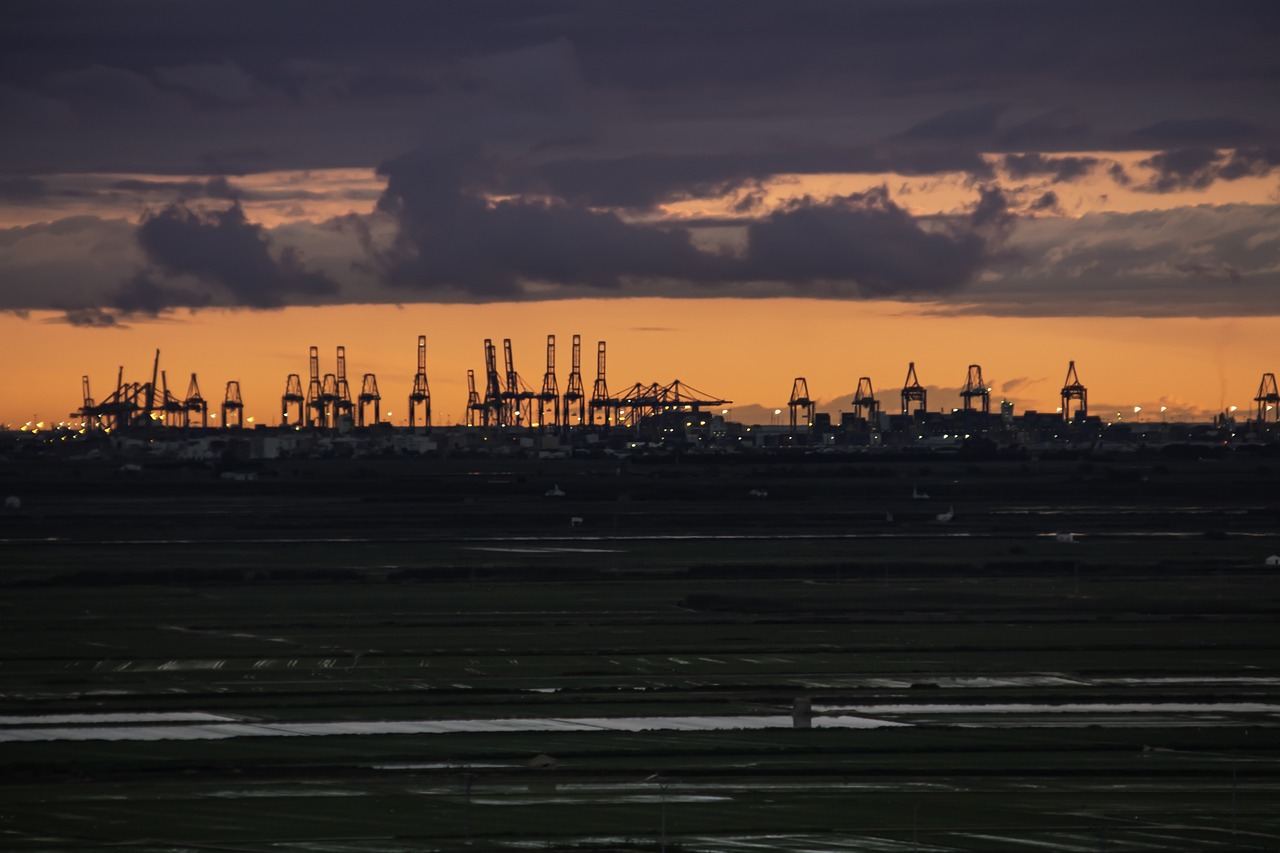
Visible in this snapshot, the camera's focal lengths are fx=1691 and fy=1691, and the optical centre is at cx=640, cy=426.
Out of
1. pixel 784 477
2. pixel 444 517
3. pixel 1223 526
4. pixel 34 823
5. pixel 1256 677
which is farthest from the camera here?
pixel 784 477

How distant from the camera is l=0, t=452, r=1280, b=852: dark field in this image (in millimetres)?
29172

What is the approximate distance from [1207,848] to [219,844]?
1578 cm

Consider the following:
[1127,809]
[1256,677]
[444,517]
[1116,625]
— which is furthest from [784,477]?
[1127,809]

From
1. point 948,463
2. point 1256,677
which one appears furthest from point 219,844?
point 948,463

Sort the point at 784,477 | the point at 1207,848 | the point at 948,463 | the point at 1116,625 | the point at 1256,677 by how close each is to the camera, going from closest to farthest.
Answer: the point at 1207,848 → the point at 1256,677 → the point at 1116,625 → the point at 784,477 → the point at 948,463

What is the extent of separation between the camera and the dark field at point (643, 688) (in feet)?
95.7

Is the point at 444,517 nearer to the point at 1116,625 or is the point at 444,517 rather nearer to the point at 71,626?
the point at 71,626

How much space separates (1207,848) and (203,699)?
82.0 ft

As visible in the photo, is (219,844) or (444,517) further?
(444,517)

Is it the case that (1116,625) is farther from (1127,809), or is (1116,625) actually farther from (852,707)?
(1127,809)

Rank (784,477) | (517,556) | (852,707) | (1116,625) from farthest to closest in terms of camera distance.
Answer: (784,477) < (517,556) < (1116,625) < (852,707)

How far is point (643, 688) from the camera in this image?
43.1 meters

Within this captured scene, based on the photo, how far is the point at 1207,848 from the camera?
87.5 feet

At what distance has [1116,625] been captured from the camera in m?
55.8
